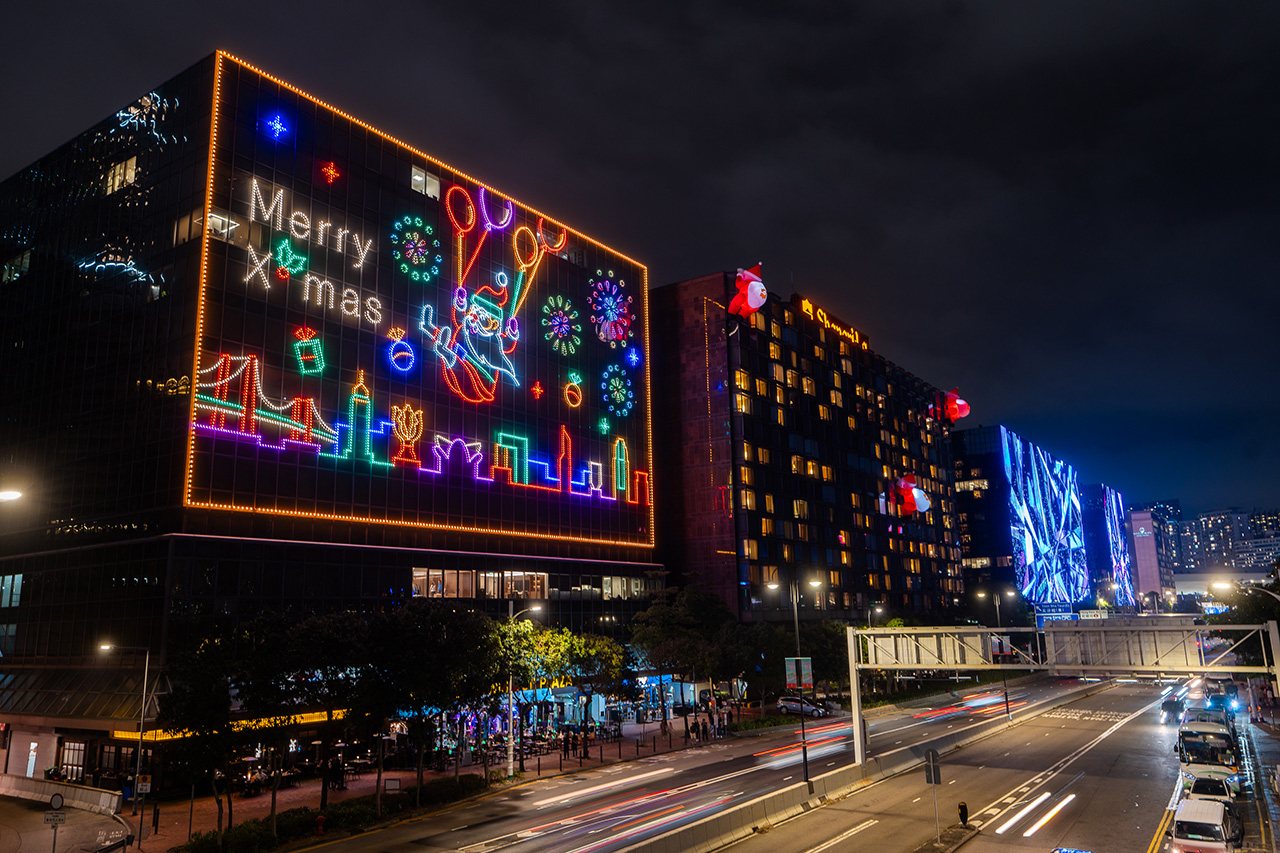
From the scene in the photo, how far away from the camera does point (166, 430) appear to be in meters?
→ 54.2

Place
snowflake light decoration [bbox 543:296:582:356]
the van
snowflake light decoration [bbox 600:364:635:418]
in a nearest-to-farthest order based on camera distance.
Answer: the van, snowflake light decoration [bbox 543:296:582:356], snowflake light decoration [bbox 600:364:635:418]

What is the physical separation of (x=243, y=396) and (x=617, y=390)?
42.8 m

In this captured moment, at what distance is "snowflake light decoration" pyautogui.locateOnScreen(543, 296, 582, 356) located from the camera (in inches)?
3332

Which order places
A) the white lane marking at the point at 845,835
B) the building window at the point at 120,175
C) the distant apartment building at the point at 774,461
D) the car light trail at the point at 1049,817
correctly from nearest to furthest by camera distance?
1. the white lane marking at the point at 845,835
2. the car light trail at the point at 1049,817
3. the building window at the point at 120,175
4. the distant apartment building at the point at 774,461

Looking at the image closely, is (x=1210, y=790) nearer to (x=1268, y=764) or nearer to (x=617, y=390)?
(x=1268, y=764)

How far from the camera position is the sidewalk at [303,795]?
3916 cm

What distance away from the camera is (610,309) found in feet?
306

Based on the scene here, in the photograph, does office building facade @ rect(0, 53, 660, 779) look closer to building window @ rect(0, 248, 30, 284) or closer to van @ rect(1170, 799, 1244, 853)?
building window @ rect(0, 248, 30, 284)

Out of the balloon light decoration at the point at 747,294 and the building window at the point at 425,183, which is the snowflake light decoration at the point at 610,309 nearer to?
the balloon light decoration at the point at 747,294

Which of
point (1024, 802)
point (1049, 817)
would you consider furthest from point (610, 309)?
point (1049, 817)

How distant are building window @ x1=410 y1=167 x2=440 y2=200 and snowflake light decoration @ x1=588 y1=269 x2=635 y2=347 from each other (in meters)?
21.5

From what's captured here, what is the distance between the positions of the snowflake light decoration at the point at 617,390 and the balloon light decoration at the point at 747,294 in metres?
23.5

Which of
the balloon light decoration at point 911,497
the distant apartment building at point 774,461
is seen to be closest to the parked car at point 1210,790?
the distant apartment building at point 774,461

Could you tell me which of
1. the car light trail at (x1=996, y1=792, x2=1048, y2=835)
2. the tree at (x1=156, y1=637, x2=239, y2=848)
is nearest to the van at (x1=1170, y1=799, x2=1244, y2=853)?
the car light trail at (x1=996, y1=792, x2=1048, y2=835)
